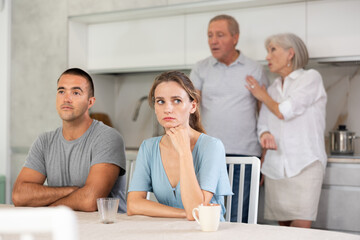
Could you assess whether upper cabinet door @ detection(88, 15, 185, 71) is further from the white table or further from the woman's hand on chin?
the white table

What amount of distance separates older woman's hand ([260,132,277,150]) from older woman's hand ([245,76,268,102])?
0.22 metres

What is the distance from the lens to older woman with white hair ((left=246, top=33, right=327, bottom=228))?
9.67ft

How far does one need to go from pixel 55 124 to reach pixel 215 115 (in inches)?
54.8

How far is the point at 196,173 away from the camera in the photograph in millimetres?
1798

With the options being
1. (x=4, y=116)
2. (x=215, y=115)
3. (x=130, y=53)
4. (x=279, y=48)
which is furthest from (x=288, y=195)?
(x=4, y=116)

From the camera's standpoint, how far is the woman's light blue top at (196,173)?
1.71 m

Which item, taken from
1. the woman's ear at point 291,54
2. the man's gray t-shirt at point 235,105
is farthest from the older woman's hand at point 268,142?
the woman's ear at point 291,54

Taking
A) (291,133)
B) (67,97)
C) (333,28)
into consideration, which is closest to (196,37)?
(333,28)

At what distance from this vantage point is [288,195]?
2998 millimetres

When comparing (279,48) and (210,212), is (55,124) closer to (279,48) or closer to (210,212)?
(279,48)

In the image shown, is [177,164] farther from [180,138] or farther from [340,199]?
[340,199]

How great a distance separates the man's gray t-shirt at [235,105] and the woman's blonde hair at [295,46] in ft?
0.72

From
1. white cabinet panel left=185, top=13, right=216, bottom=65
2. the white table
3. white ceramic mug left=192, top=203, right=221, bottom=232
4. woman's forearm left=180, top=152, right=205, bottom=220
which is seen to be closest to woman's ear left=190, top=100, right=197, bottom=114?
woman's forearm left=180, top=152, right=205, bottom=220

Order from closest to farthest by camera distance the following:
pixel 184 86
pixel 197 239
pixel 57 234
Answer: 1. pixel 57 234
2. pixel 197 239
3. pixel 184 86
